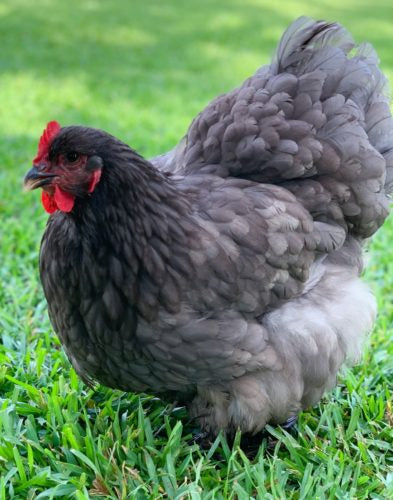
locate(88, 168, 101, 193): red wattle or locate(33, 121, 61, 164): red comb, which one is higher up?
locate(33, 121, 61, 164): red comb

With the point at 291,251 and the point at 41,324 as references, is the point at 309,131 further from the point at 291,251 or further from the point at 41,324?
the point at 41,324

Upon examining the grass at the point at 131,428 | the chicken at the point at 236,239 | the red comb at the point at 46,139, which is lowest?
the grass at the point at 131,428

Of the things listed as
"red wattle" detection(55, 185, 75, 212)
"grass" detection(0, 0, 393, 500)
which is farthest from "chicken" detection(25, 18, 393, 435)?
"grass" detection(0, 0, 393, 500)

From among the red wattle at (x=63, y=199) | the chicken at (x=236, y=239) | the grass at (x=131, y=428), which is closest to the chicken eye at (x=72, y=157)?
the chicken at (x=236, y=239)

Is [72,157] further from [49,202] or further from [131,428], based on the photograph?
[131,428]

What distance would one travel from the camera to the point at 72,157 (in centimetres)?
228

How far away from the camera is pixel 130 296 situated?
2365 mm

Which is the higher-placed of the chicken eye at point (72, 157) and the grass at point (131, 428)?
the chicken eye at point (72, 157)

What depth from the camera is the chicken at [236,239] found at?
7.75 ft

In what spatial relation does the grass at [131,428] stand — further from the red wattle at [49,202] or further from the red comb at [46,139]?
the red comb at [46,139]

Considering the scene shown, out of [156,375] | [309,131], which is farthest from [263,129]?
[156,375]

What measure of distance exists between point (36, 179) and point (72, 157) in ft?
0.49

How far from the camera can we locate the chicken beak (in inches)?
89.7

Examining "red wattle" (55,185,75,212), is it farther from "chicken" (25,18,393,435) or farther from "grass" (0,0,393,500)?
"grass" (0,0,393,500)
